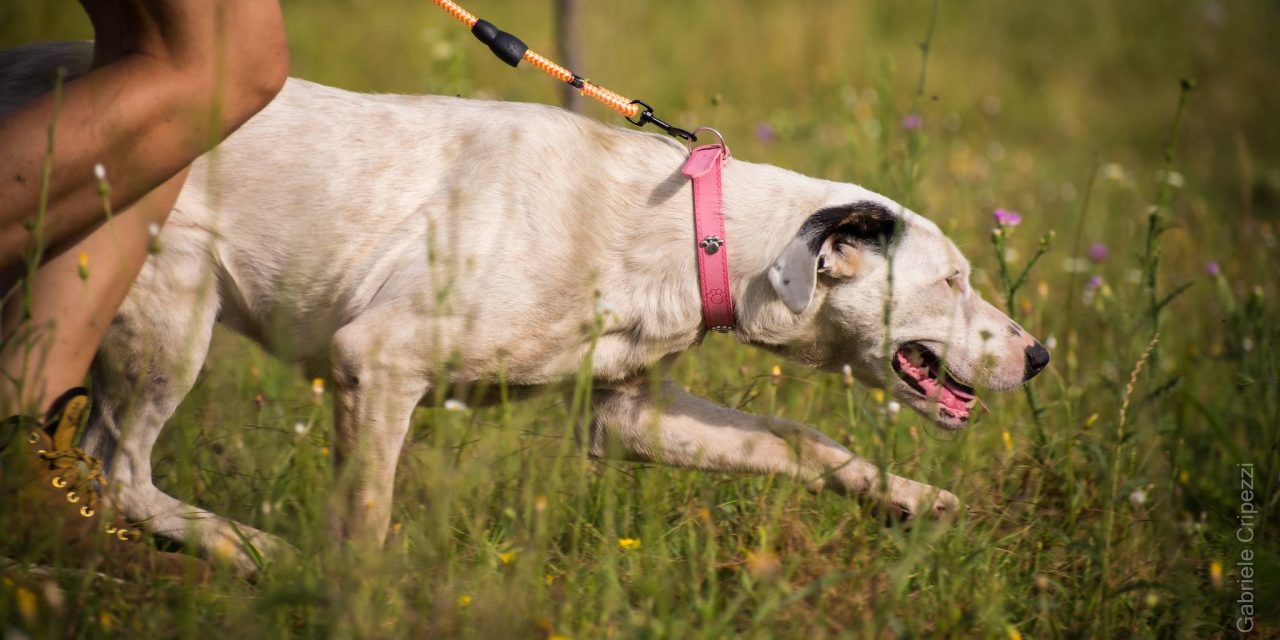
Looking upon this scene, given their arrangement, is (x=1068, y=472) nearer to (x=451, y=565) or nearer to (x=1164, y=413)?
(x=1164, y=413)

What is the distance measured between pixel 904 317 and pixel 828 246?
33 centimetres

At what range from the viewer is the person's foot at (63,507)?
2.47 m

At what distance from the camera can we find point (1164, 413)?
4254mm

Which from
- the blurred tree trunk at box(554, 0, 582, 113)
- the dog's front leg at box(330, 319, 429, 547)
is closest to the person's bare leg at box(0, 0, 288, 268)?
the dog's front leg at box(330, 319, 429, 547)

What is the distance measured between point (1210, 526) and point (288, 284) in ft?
9.60

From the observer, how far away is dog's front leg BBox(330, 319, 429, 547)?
114 inches

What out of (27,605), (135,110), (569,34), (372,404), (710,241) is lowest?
(27,605)

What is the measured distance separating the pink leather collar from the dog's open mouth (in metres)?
0.56

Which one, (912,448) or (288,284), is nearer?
(288,284)

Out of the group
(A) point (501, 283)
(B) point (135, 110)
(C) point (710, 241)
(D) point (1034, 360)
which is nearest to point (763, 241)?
(C) point (710, 241)

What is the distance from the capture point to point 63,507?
2578mm

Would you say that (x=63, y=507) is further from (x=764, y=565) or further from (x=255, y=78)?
(x=764, y=565)

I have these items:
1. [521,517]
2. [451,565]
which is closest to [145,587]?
[451,565]

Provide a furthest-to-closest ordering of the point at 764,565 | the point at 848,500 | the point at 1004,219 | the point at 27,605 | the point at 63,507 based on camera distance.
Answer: the point at 1004,219 < the point at 848,500 < the point at 63,507 < the point at 764,565 < the point at 27,605
